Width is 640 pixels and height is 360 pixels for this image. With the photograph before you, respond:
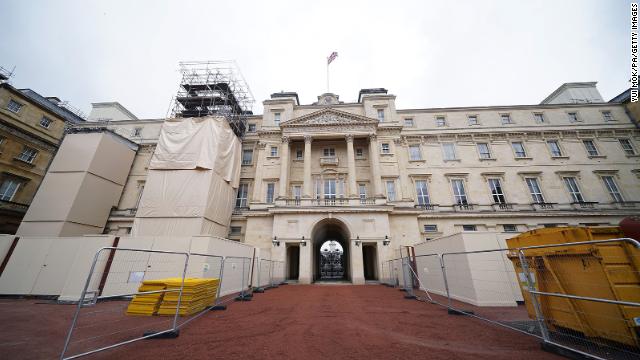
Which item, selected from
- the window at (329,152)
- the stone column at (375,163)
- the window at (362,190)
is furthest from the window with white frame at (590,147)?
the window at (329,152)

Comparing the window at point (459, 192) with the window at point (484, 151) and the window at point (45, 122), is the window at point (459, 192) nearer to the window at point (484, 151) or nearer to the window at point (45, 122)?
the window at point (484, 151)

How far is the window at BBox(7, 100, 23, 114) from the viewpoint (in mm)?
22250

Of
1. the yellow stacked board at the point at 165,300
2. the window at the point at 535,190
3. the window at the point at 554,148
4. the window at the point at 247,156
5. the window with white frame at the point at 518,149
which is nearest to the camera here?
the yellow stacked board at the point at 165,300

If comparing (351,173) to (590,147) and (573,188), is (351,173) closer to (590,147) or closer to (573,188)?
(573,188)

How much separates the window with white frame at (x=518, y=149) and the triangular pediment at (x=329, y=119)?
53.4ft

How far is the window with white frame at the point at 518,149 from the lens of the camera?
2494 centimetres

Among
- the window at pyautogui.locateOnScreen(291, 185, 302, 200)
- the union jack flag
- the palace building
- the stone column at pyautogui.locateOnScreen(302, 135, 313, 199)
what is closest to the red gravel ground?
the palace building

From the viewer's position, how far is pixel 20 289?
38.7 feet

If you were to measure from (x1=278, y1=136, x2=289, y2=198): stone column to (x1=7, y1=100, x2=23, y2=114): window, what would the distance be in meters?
27.3

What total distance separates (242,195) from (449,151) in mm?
24451

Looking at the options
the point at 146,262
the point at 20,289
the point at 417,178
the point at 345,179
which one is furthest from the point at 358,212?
the point at 20,289

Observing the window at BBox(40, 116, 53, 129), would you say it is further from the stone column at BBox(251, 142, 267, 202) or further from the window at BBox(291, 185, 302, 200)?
the window at BBox(291, 185, 302, 200)

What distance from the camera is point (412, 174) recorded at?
24328mm

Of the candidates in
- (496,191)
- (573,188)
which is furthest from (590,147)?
(496,191)
